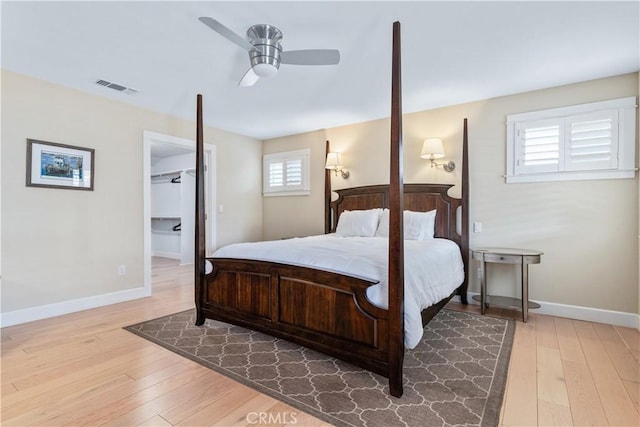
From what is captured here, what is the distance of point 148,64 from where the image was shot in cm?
292

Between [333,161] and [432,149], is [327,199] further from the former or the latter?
[432,149]

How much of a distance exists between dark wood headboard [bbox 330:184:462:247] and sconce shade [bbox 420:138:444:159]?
1.23ft

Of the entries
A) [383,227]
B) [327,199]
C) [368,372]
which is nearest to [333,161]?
[327,199]

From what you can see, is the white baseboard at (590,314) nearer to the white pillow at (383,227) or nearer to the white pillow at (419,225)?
the white pillow at (419,225)

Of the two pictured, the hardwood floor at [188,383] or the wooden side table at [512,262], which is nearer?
the hardwood floor at [188,383]

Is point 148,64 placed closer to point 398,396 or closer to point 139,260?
point 139,260

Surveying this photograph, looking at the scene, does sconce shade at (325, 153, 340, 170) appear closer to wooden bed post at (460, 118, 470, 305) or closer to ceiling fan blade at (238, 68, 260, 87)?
wooden bed post at (460, 118, 470, 305)

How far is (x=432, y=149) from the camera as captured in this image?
154 inches

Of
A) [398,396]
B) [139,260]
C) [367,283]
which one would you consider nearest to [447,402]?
[398,396]

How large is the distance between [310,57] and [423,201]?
242 centimetres

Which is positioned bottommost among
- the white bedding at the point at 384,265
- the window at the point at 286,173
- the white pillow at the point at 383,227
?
the white bedding at the point at 384,265

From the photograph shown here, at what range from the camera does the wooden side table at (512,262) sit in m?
3.12

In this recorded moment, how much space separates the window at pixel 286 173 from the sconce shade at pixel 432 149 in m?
2.04

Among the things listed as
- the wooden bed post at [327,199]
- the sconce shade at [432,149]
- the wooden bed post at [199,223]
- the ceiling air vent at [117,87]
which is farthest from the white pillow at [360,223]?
the ceiling air vent at [117,87]
